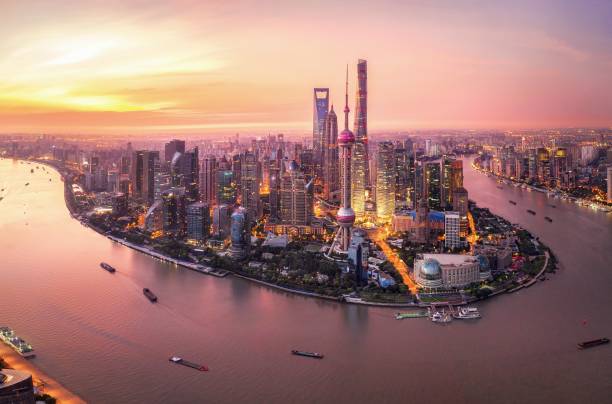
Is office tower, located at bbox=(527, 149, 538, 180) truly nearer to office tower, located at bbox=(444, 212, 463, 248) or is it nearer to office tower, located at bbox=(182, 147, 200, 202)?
office tower, located at bbox=(444, 212, 463, 248)

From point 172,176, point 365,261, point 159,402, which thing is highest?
point 172,176

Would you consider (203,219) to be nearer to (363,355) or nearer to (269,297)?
(269,297)

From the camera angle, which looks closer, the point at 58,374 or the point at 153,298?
the point at 58,374

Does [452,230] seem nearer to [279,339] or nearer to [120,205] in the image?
[279,339]

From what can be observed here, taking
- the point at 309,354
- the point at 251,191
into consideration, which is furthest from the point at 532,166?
the point at 309,354

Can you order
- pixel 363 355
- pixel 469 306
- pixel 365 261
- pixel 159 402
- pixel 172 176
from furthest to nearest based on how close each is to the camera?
pixel 172 176 → pixel 365 261 → pixel 469 306 → pixel 363 355 → pixel 159 402

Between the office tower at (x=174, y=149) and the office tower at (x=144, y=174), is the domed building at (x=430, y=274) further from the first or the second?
the office tower at (x=174, y=149)

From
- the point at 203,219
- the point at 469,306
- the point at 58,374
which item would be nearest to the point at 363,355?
the point at 469,306
